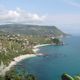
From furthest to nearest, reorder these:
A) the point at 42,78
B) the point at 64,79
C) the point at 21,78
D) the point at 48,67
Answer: the point at 48,67
the point at 42,78
the point at 21,78
the point at 64,79

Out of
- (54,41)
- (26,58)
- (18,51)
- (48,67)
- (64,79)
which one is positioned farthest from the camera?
(54,41)

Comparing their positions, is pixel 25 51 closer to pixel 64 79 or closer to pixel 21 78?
pixel 21 78

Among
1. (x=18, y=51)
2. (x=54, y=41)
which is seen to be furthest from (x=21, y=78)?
(x=54, y=41)

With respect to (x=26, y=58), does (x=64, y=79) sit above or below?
above

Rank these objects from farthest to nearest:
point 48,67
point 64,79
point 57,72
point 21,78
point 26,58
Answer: point 26,58, point 48,67, point 57,72, point 21,78, point 64,79

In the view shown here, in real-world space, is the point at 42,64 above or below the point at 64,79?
below

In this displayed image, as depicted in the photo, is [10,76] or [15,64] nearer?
[10,76]

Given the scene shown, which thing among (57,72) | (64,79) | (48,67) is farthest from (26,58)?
(64,79)

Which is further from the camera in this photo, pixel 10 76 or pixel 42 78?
pixel 42 78

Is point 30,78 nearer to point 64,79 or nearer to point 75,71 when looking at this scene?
→ point 64,79
